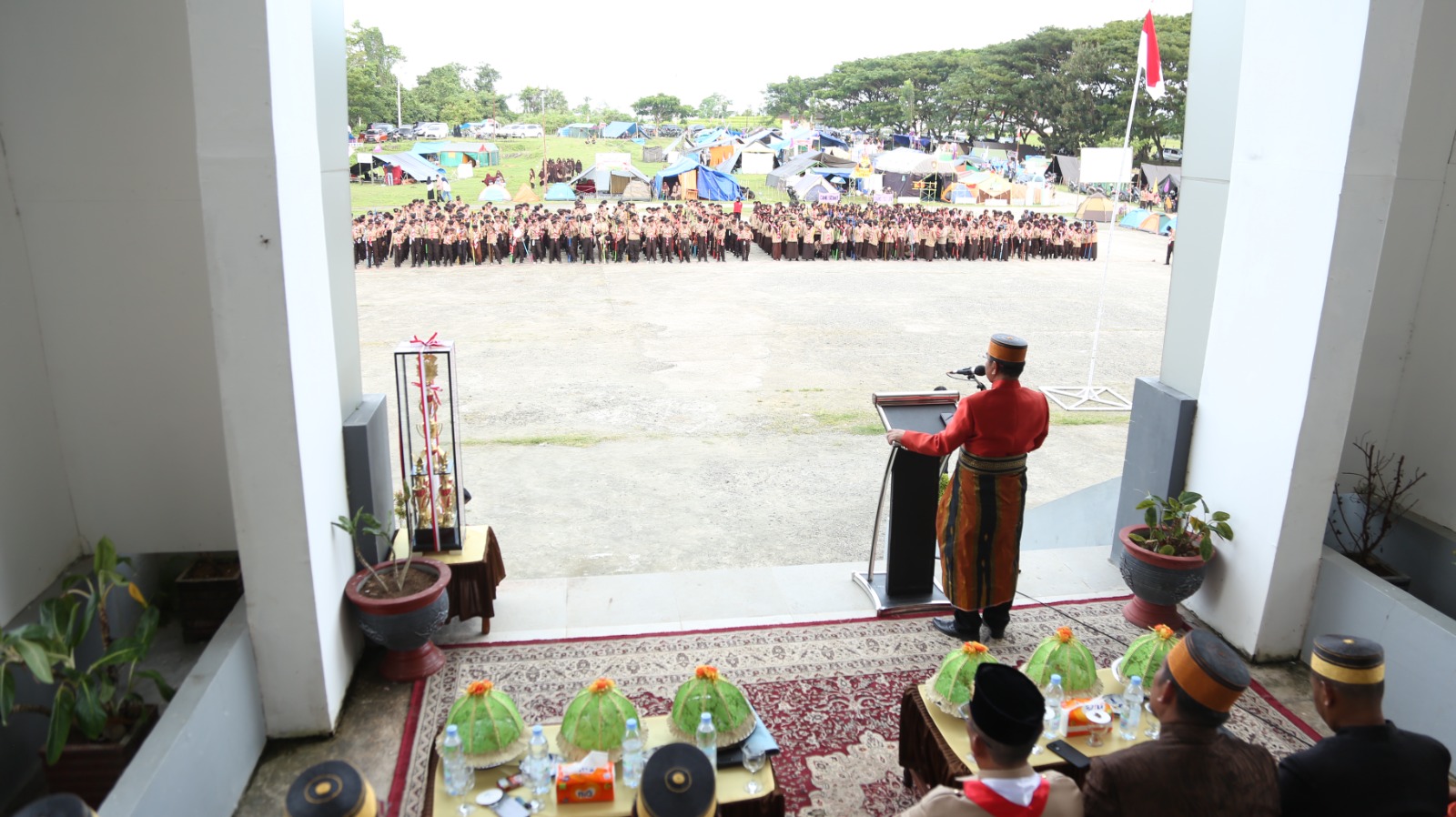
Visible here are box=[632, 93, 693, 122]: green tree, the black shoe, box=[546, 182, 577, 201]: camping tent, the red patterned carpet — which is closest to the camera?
the red patterned carpet

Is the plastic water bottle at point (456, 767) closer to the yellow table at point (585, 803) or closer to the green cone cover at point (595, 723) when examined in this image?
the yellow table at point (585, 803)

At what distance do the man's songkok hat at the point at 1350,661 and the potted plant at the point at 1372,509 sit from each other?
8.15 feet

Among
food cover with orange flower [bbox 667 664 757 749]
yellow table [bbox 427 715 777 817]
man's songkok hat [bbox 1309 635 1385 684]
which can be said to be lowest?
yellow table [bbox 427 715 777 817]

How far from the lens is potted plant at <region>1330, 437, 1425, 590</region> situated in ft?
15.0

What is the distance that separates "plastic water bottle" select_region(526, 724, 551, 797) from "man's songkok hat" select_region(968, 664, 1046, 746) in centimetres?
140

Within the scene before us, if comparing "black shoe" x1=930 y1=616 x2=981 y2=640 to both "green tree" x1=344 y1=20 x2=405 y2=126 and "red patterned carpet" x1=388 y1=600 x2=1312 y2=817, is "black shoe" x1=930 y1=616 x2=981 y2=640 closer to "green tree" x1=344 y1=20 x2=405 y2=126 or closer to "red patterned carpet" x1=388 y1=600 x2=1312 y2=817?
"red patterned carpet" x1=388 y1=600 x2=1312 y2=817

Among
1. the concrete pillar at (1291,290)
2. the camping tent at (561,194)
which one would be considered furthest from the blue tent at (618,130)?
the concrete pillar at (1291,290)

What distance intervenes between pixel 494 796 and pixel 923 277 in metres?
16.4

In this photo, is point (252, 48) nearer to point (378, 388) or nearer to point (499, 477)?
point (499, 477)

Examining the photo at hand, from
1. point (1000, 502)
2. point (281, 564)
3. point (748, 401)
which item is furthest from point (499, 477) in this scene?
point (1000, 502)

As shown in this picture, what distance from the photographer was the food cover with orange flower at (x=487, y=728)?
2920 mm

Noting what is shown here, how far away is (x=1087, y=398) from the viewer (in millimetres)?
9789

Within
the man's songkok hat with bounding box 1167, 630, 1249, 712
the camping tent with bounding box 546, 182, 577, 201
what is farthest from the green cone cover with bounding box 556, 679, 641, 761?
the camping tent with bounding box 546, 182, 577, 201

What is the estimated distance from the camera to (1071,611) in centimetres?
495
